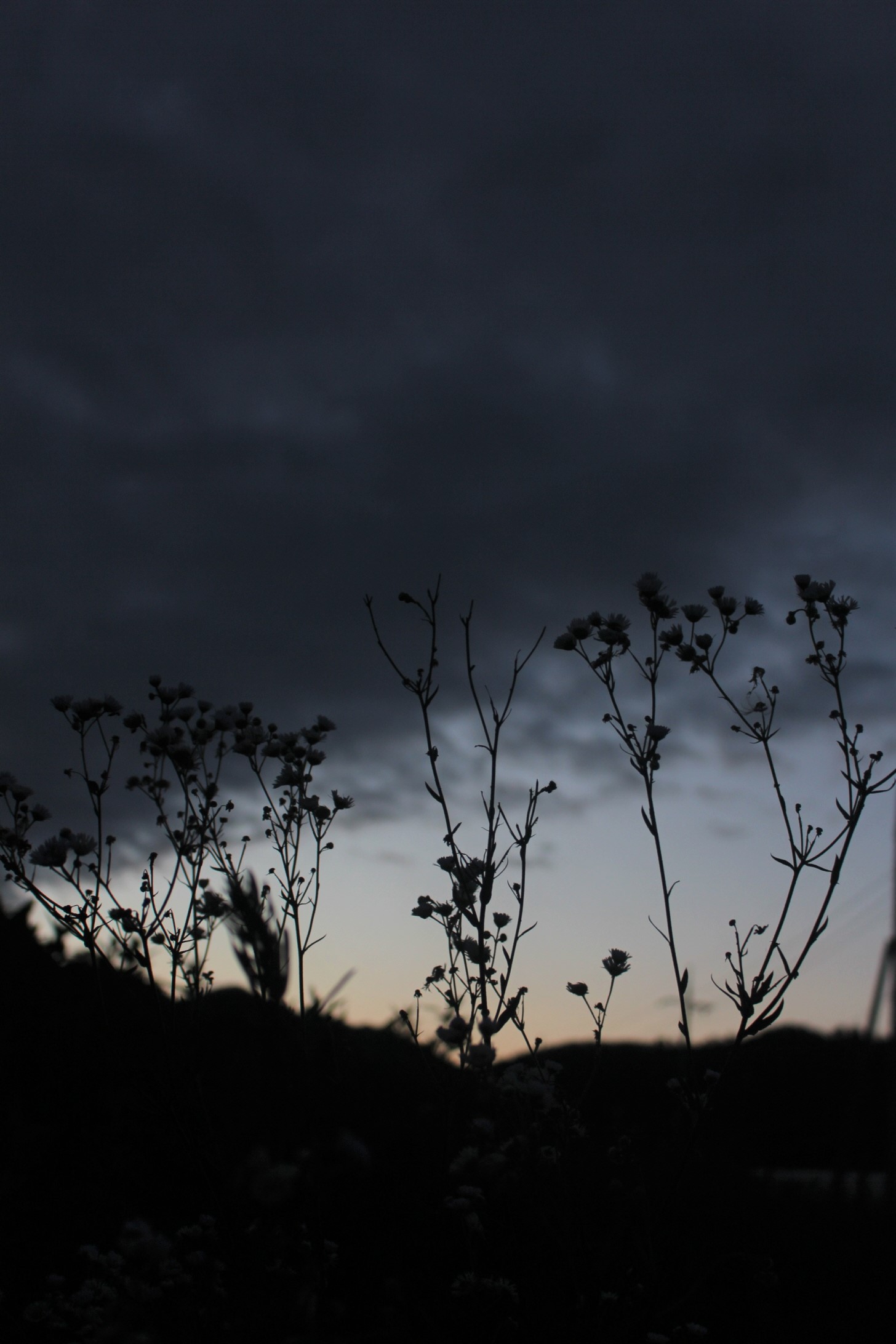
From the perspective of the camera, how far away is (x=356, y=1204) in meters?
4.62

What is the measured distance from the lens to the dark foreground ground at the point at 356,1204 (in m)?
2.25

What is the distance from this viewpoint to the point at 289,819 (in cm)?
551

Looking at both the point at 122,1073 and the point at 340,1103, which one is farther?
the point at 122,1073

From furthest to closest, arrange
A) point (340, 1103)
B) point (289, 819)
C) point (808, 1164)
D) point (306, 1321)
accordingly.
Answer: point (808, 1164)
point (289, 819)
point (340, 1103)
point (306, 1321)

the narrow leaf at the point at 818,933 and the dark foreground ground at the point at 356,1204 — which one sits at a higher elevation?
the narrow leaf at the point at 818,933

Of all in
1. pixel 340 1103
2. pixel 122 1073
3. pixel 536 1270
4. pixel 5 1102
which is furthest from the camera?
pixel 5 1102

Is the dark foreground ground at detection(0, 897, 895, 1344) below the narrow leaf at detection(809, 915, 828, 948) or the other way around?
below

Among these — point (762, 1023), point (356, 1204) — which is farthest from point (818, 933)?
point (356, 1204)

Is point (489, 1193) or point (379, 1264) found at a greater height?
point (489, 1193)

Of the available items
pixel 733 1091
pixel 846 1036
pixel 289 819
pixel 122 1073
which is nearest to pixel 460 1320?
pixel 122 1073

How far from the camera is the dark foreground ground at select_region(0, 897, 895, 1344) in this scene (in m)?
2.25

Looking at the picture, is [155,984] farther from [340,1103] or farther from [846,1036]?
[846,1036]

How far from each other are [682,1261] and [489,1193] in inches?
77.9

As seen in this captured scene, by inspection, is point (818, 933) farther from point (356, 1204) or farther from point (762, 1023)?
point (356, 1204)
